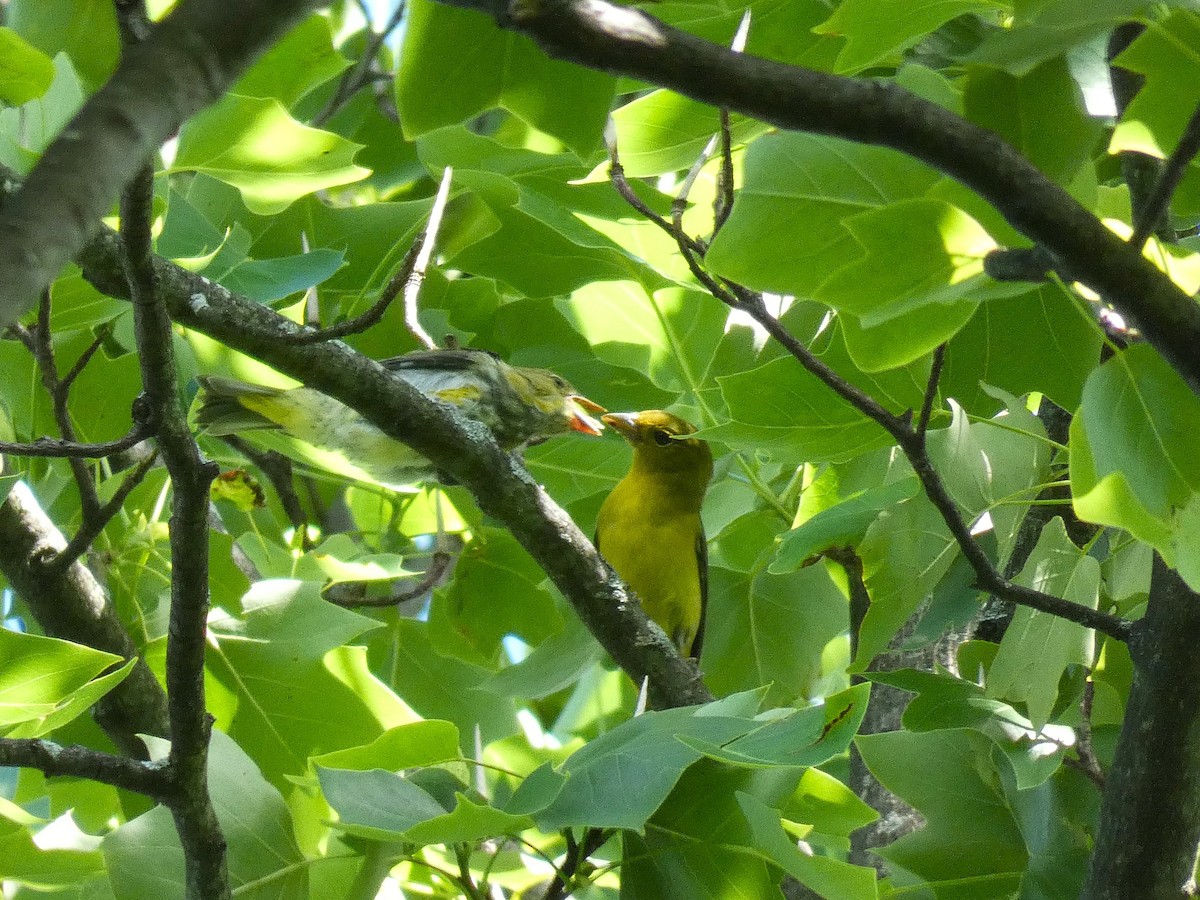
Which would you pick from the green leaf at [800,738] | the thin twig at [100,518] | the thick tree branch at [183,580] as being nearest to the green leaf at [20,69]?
the thick tree branch at [183,580]

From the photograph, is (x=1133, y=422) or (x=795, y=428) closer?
(x=1133, y=422)

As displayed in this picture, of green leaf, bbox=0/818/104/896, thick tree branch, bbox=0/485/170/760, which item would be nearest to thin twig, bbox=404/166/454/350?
thick tree branch, bbox=0/485/170/760

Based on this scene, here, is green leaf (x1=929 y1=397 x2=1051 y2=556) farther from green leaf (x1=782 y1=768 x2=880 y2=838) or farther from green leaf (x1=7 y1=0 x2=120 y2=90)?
green leaf (x1=7 y1=0 x2=120 y2=90)

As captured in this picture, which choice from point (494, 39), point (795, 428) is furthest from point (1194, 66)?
point (795, 428)

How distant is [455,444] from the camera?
229 cm

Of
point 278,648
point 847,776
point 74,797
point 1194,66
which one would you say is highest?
point 1194,66

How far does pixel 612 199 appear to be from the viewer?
267 cm

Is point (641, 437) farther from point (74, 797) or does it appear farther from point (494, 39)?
point (494, 39)

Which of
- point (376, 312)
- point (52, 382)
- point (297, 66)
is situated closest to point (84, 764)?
point (52, 382)

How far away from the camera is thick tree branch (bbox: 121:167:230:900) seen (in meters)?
1.45

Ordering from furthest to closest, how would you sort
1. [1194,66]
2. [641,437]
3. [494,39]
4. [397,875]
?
[641,437], [397,875], [494,39], [1194,66]

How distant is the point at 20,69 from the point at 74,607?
153cm

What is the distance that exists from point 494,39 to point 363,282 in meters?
1.80

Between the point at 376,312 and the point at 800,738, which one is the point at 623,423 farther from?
the point at 376,312
